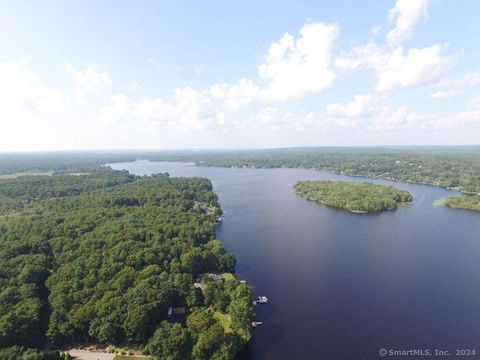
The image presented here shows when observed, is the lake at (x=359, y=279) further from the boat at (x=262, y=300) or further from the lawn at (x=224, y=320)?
the lawn at (x=224, y=320)

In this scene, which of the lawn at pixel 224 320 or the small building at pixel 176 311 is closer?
the lawn at pixel 224 320

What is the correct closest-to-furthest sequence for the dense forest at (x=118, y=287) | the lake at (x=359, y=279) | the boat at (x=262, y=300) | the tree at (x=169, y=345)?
the tree at (x=169, y=345)
the dense forest at (x=118, y=287)
the lake at (x=359, y=279)
the boat at (x=262, y=300)

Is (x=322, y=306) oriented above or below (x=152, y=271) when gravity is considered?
below

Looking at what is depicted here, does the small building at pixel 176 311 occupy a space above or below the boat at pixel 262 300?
above

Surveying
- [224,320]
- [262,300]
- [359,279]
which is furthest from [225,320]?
[359,279]

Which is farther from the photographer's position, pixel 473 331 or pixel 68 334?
pixel 473 331

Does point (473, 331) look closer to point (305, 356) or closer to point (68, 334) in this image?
point (305, 356)

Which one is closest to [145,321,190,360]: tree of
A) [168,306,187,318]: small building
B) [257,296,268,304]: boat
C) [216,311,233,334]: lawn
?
[216,311,233,334]: lawn

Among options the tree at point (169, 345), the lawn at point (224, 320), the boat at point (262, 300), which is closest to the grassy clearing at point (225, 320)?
the lawn at point (224, 320)

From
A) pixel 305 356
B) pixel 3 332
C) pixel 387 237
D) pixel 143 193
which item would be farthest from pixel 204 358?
pixel 143 193
